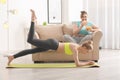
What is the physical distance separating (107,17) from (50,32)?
3.24 metres

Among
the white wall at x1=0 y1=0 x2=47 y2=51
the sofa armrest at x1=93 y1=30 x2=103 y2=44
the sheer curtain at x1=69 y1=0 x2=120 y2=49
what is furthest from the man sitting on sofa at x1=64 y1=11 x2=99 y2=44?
the sheer curtain at x1=69 y1=0 x2=120 y2=49

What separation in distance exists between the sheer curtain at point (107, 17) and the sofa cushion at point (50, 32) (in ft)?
9.75

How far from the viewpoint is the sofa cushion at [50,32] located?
5.50 m

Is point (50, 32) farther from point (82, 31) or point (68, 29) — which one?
point (82, 31)

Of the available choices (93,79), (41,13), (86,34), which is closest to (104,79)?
(93,79)

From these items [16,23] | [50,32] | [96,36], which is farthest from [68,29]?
[16,23]

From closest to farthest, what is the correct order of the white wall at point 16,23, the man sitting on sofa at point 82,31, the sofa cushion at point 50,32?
the man sitting on sofa at point 82,31
the sofa cushion at point 50,32
the white wall at point 16,23

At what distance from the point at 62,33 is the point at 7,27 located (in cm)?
209

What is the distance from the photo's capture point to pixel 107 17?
8.41 m

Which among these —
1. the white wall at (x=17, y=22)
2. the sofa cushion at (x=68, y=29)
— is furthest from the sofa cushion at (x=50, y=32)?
the white wall at (x=17, y=22)

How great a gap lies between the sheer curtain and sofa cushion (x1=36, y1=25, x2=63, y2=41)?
297cm

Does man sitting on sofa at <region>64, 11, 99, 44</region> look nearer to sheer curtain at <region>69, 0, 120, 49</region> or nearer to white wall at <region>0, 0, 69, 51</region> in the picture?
white wall at <region>0, 0, 69, 51</region>

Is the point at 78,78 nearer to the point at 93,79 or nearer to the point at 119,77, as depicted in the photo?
the point at 93,79

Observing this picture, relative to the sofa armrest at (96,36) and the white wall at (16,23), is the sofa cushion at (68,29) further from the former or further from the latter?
the white wall at (16,23)
